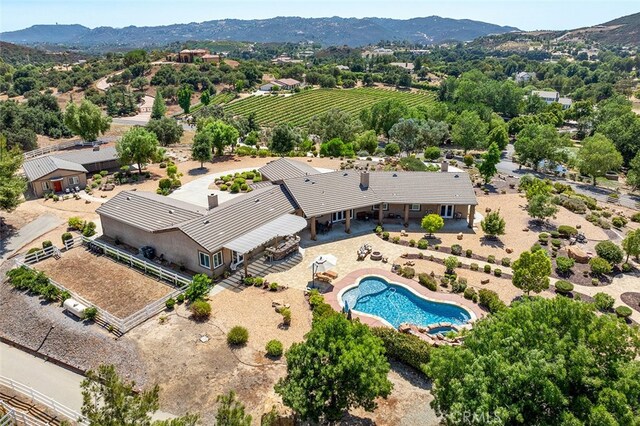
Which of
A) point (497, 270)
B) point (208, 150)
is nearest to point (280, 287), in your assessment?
point (497, 270)

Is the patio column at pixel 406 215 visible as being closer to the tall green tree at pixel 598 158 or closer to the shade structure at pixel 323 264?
the shade structure at pixel 323 264

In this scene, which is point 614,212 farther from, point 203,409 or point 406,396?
point 203,409

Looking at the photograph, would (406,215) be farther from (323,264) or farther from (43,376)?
(43,376)

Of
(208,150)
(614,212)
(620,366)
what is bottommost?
(614,212)

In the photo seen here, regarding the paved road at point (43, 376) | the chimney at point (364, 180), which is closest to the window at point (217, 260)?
the paved road at point (43, 376)

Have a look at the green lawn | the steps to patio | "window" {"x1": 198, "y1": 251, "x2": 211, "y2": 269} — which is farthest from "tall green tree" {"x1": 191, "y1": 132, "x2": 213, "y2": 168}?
the green lawn

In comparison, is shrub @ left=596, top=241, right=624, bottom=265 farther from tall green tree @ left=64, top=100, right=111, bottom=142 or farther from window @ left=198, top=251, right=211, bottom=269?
tall green tree @ left=64, top=100, right=111, bottom=142
